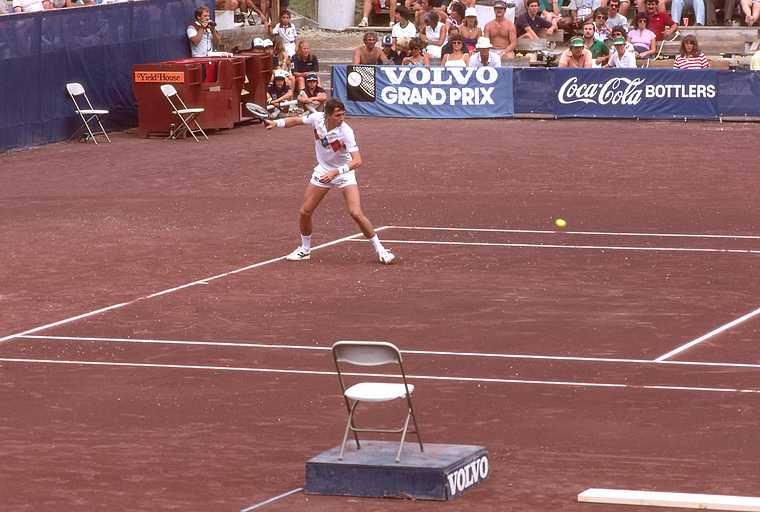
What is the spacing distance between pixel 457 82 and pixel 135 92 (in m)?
6.70

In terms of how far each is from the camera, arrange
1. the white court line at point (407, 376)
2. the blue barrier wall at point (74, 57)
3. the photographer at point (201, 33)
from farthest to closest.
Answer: the photographer at point (201, 33)
the blue barrier wall at point (74, 57)
the white court line at point (407, 376)

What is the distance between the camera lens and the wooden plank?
9.31 meters

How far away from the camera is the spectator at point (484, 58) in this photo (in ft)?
109

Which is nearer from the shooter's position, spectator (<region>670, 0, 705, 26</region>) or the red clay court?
the red clay court

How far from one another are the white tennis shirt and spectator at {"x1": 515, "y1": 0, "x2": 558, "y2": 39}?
19.2 meters

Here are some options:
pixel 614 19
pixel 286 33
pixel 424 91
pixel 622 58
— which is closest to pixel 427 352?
pixel 424 91

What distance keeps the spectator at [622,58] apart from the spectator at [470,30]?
11.0 feet

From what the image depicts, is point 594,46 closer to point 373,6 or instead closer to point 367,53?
point 367,53

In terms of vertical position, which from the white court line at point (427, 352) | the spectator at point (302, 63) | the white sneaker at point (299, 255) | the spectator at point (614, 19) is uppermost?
the spectator at point (614, 19)

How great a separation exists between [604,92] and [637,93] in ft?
2.21

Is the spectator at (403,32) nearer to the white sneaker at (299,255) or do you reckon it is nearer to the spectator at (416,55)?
the spectator at (416,55)

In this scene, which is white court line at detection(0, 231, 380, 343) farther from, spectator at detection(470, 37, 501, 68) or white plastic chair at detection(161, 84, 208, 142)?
spectator at detection(470, 37, 501, 68)

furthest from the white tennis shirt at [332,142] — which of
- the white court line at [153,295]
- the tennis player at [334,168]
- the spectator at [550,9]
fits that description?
the spectator at [550,9]

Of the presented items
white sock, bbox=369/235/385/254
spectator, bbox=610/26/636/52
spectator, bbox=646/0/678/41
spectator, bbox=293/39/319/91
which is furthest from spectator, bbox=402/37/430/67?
white sock, bbox=369/235/385/254
